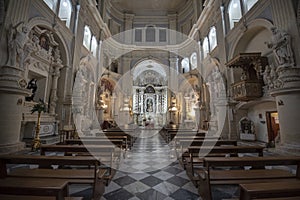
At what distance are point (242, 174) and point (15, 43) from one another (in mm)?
5753

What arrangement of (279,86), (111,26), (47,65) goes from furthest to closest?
(111,26), (47,65), (279,86)

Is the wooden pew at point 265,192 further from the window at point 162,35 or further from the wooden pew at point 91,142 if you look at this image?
the window at point 162,35

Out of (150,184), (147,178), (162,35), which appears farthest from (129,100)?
(150,184)

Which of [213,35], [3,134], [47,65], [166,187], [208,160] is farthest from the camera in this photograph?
[213,35]

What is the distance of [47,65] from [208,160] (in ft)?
24.3

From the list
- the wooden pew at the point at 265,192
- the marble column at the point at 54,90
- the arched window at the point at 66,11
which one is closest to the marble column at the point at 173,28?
the arched window at the point at 66,11

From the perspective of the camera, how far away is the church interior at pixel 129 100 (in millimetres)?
1884

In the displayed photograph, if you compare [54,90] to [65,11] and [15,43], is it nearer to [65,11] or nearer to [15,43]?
[15,43]

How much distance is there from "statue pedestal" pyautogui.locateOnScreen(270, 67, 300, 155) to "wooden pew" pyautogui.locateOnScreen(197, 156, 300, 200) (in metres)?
2.92

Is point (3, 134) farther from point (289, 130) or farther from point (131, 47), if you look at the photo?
point (131, 47)

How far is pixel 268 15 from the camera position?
5.46m

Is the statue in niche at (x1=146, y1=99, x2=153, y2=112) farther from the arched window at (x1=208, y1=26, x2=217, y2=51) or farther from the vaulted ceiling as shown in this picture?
the arched window at (x1=208, y1=26, x2=217, y2=51)

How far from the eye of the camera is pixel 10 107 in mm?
4160

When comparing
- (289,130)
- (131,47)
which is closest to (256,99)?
(289,130)
